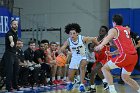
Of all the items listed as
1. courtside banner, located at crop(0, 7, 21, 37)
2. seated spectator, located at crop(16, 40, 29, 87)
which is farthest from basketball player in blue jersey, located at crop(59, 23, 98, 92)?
courtside banner, located at crop(0, 7, 21, 37)

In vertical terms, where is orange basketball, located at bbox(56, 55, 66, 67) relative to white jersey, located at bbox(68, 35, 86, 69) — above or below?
below

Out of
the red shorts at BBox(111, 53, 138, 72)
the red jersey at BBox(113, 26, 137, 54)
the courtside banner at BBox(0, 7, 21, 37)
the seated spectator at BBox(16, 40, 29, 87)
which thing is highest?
the courtside banner at BBox(0, 7, 21, 37)

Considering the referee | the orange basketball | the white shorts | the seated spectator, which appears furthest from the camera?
the orange basketball

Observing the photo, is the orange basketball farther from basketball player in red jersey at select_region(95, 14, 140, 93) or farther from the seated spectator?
basketball player in red jersey at select_region(95, 14, 140, 93)

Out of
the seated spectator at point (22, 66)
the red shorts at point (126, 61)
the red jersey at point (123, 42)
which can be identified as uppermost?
the red jersey at point (123, 42)

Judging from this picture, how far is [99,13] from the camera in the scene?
68.7 ft

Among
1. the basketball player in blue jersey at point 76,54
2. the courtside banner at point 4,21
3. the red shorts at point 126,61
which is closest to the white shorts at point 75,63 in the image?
the basketball player in blue jersey at point 76,54

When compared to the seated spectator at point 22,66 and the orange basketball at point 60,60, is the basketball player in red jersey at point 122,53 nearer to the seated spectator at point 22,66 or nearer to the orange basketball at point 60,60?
the seated spectator at point 22,66

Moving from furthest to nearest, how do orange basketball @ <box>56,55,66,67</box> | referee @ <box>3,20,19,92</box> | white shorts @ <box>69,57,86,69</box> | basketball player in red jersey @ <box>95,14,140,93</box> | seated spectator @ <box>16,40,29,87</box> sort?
orange basketball @ <box>56,55,66,67</box>
seated spectator @ <box>16,40,29,87</box>
referee @ <box>3,20,19,92</box>
white shorts @ <box>69,57,86,69</box>
basketball player in red jersey @ <box>95,14,140,93</box>

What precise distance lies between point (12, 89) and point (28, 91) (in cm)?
57

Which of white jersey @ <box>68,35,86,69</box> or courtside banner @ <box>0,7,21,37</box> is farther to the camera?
courtside banner @ <box>0,7,21,37</box>

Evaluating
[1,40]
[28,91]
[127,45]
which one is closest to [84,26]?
[1,40]

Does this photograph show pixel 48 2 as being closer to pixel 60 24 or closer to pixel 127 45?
pixel 60 24

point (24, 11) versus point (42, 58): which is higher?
point (24, 11)
